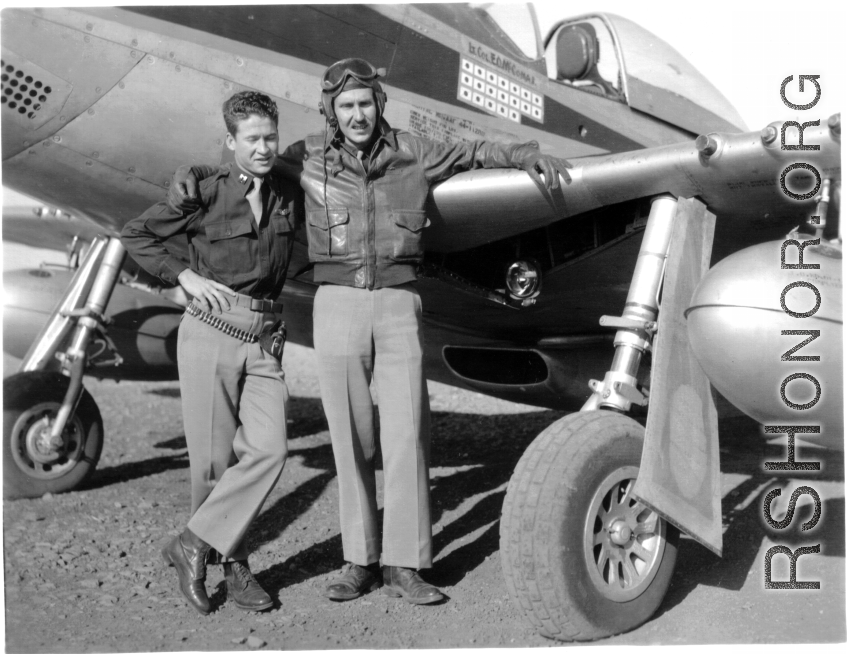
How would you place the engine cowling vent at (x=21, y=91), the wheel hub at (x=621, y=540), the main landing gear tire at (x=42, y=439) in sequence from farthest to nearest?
the main landing gear tire at (x=42, y=439), the engine cowling vent at (x=21, y=91), the wheel hub at (x=621, y=540)

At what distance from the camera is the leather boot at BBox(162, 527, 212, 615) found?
10.2 feet

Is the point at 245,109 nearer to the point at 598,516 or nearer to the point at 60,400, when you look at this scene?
the point at 598,516

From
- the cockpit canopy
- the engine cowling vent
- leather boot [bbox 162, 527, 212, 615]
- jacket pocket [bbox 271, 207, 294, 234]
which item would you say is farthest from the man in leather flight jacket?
the cockpit canopy

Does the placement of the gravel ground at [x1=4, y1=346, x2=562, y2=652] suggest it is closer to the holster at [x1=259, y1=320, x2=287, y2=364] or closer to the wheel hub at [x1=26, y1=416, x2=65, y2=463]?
the wheel hub at [x1=26, y1=416, x2=65, y2=463]

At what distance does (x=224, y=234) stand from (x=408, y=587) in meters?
1.43

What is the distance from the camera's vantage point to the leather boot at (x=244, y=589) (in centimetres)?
317

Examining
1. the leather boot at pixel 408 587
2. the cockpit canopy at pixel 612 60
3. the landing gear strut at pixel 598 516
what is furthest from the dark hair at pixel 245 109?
the leather boot at pixel 408 587

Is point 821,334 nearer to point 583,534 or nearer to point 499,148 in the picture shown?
point 583,534

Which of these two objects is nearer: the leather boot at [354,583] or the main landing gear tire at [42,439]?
the leather boot at [354,583]

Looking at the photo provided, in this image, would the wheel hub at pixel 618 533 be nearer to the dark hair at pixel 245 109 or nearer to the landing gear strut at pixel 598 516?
the landing gear strut at pixel 598 516

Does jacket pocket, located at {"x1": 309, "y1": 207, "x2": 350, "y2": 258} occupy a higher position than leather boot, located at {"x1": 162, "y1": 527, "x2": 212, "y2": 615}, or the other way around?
jacket pocket, located at {"x1": 309, "y1": 207, "x2": 350, "y2": 258}

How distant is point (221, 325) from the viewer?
3.13 m

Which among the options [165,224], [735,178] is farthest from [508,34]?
[165,224]

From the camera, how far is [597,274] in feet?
13.4
